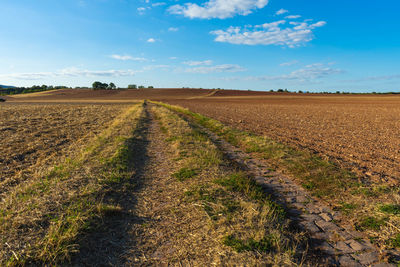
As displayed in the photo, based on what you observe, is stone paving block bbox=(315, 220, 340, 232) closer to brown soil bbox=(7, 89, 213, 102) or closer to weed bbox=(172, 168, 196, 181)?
weed bbox=(172, 168, 196, 181)

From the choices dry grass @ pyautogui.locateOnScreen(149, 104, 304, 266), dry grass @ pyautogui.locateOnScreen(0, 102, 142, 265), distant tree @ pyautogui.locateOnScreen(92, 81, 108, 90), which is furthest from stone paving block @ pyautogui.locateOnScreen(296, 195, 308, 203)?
distant tree @ pyautogui.locateOnScreen(92, 81, 108, 90)

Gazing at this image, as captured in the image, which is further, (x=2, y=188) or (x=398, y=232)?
(x=2, y=188)

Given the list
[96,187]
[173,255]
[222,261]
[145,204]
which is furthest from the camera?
[96,187]

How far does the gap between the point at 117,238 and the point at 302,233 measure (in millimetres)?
3546

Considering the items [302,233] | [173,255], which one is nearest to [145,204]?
[173,255]

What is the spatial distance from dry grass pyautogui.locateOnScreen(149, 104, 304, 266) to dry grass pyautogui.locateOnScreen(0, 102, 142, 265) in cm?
183

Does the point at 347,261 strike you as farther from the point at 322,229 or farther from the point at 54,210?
the point at 54,210

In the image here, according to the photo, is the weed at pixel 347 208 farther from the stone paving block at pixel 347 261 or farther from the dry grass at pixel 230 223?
the stone paving block at pixel 347 261

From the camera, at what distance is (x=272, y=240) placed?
12.8ft

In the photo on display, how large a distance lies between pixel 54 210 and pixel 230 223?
3782mm

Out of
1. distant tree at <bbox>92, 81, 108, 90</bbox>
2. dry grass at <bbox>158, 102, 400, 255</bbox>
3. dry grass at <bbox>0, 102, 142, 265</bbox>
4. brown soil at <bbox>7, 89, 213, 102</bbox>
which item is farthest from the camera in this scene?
distant tree at <bbox>92, 81, 108, 90</bbox>

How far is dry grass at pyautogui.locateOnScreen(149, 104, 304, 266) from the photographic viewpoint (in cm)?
362

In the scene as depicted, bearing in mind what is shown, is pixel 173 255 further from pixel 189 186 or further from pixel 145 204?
pixel 189 186

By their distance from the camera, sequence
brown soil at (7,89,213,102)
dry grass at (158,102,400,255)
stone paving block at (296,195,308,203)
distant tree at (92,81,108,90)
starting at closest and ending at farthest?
dry grass at (158,102,400,255), stone paving block at (296,195,308,203), brown soil at (7,89,213,102), distant tree at (92,81,108,90)
